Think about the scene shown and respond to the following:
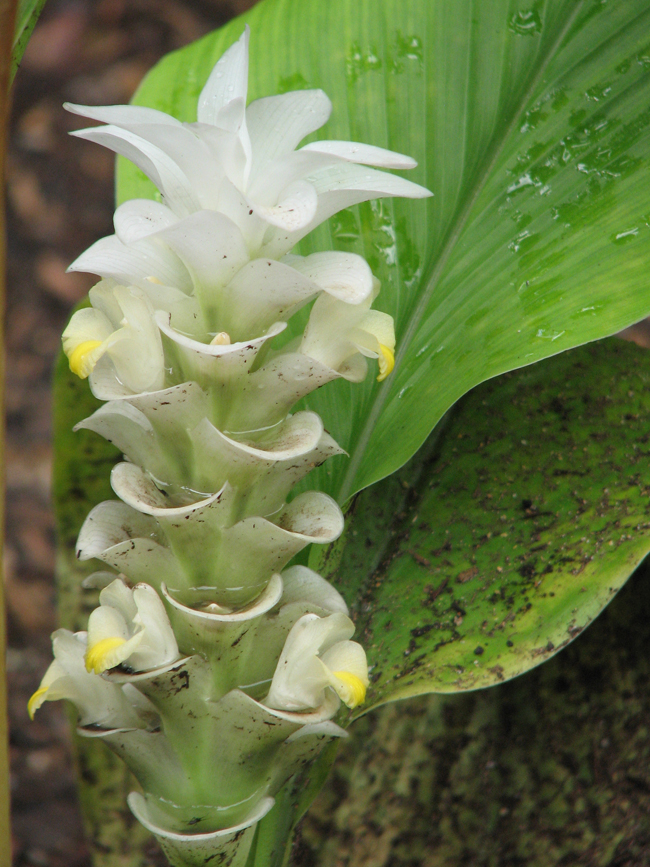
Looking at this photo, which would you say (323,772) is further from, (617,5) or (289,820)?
(617,5)

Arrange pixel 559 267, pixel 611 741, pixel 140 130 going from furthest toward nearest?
pixel 611 741 < pixel 559 267 < pixel 140 130

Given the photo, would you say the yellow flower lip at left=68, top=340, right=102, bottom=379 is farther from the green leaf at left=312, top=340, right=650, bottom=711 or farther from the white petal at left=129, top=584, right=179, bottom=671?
the green leaf at left=312, top=340, right=650, bottom=711

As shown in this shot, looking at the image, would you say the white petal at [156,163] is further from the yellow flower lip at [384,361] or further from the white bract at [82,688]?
the white bract at [82,688]

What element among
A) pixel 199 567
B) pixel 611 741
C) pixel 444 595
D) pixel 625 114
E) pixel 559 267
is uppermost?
pixel 625 114

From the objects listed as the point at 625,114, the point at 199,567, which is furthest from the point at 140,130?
the point at 625,114

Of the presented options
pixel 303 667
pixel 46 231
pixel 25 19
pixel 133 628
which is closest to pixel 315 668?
pixel 303 667

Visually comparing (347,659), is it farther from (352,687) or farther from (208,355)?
(208,355)

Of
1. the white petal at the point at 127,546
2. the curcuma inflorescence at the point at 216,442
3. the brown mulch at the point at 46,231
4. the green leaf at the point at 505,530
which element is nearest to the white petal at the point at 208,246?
the curcuma inflorescence at the point at 216,442
